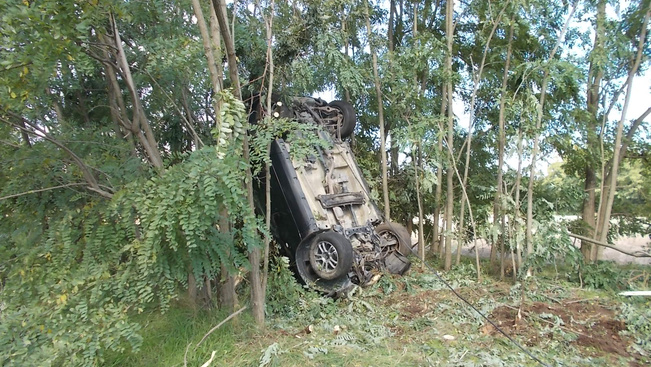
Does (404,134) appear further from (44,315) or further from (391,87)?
(44,315)

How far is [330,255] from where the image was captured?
19.1 feet

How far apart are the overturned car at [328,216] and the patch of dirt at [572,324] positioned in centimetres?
191

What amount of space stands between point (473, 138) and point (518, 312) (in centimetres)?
418

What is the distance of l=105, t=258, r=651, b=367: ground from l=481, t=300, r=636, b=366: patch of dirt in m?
0.01

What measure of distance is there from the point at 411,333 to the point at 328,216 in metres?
2.17

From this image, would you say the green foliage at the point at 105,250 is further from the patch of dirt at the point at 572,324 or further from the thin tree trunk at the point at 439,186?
the thin tree trunk at the point at 439,186

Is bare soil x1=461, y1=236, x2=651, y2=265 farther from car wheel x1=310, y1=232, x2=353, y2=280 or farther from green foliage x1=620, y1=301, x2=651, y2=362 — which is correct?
car wheel x1=310, y1=232, x2=353, y2=280

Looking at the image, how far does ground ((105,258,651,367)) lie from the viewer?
158 inches

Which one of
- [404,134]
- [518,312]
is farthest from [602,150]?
[518,312]

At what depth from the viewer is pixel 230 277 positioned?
15.0 feet

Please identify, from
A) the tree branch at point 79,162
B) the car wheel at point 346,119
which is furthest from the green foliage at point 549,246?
the tree branch at point 79,162

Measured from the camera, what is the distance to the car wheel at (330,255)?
564 centimetres

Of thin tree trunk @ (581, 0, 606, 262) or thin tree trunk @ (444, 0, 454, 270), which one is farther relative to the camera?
thin tree trunk @ (444, 0, 454, 270)

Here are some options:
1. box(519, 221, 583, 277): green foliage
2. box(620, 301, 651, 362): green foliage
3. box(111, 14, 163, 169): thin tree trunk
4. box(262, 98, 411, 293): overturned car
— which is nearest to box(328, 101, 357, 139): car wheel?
box(262, 98, 411, 293): overturned car
